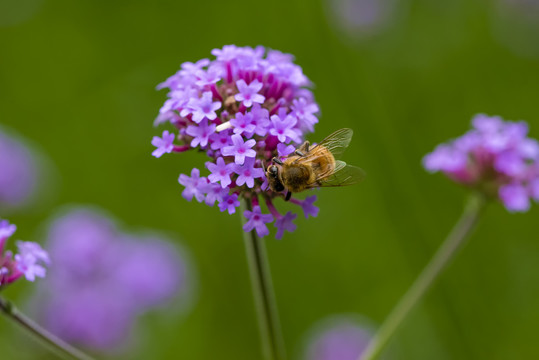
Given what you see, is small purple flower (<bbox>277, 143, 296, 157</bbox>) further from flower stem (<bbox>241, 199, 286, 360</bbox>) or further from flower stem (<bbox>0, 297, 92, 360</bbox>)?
flower stem (<bbox>0, 297, 92, 360</bbox>)

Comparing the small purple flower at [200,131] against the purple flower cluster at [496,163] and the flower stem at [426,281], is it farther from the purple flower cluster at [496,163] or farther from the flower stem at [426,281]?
the purple flower cluster at [496,163]

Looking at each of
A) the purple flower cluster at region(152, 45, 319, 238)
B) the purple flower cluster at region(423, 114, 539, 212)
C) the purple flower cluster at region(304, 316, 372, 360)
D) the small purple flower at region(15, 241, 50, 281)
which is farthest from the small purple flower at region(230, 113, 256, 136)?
the purple flower cluster at region(304, 316, 372, 360)

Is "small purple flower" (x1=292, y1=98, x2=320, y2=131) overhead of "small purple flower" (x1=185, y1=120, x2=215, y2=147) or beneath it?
overhead

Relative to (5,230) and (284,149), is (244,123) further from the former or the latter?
(5,230)

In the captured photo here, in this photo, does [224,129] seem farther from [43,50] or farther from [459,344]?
[43,50]

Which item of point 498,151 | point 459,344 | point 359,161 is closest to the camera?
point 498,151

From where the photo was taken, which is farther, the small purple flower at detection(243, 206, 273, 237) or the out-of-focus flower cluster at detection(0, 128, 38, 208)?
the out-of-focus flower cluster at detection(0, 128, 38, 208)

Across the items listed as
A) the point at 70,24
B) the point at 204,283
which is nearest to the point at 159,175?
the point at 204,283

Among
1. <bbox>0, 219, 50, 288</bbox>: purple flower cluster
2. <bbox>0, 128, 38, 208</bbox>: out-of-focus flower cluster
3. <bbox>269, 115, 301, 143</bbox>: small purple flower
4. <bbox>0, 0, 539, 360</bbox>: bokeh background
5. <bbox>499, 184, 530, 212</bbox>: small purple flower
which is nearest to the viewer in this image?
<bbox>269, 115, 301, 143</bbox>: small purple flower
